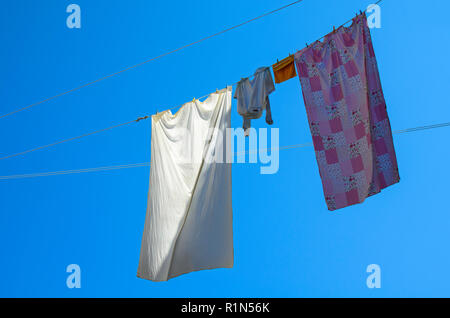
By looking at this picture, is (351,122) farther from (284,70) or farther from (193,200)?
(193,200)

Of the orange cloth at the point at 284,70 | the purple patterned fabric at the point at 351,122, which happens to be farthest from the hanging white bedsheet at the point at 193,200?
the purple patterned fabric at the point at 351,122

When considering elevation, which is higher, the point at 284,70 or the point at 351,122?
the point at 284,70

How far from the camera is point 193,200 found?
202 inches

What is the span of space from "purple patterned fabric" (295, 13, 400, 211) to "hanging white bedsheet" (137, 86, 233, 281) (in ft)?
4.01

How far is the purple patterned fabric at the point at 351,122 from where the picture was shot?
13.0ft

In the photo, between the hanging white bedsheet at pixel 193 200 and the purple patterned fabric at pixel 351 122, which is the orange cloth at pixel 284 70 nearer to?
the purple patterned fabric at pixel 351 122

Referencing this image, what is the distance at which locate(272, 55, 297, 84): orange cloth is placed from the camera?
453cm

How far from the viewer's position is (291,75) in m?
4.54

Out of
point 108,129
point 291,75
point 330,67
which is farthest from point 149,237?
point 330,67

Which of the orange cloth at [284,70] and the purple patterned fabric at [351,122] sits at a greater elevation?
the orange cloth at [284,70]

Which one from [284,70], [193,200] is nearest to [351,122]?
[284,70]

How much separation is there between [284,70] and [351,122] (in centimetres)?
93

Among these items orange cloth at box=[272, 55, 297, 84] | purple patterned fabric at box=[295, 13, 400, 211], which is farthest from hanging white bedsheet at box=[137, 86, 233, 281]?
purple patterned fabric at box=[295, 13, 400, 211]

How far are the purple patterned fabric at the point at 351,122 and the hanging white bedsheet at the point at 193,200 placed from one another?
122 centimetres
